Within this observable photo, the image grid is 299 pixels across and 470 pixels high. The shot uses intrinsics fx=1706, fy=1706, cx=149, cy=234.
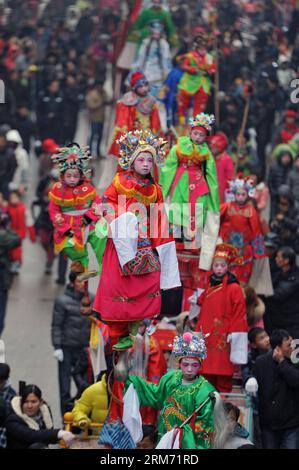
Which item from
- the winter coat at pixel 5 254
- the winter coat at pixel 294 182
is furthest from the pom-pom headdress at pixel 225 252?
the winter coat at pixel 294 182

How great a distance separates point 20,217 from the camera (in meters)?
22.1

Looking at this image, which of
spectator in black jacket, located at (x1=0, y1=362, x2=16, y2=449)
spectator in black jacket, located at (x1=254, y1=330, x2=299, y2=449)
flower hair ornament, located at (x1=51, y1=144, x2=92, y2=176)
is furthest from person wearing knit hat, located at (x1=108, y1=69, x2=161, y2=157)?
spectator in black jacket, located at (x1=0, y1=362, x2=16, y2=449)

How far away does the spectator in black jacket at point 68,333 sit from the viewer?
56.2 ft

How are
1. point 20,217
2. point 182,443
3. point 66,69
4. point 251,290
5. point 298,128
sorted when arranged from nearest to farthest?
point 182,443
point 251,290
point 20,217
point 298,128
point 66,69

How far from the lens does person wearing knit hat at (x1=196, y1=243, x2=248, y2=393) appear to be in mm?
15914

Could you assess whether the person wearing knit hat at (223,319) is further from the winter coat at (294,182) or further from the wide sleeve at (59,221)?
the winter coat at (294,182)

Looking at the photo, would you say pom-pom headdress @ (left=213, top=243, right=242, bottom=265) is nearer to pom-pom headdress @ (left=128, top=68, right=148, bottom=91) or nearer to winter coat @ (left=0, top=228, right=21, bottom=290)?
winter coat @ (left=0, top=228, right=21, bottom=290)

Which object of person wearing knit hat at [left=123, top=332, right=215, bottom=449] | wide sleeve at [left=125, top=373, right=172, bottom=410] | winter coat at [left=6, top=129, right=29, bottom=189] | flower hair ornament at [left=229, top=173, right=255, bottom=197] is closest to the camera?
person wearing knit hat at [left=123, top=332, right=215, bottom=449]

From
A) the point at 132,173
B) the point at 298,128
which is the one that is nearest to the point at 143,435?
the point at 132,173

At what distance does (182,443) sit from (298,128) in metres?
12.9

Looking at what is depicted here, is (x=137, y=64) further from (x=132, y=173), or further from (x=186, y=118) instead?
(x=132, y=173)

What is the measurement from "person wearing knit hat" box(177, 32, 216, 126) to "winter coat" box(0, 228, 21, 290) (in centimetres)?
464

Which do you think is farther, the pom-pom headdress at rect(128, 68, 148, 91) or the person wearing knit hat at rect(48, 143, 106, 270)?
the pom-pom headdress at rect(128, 68, 148, 91)

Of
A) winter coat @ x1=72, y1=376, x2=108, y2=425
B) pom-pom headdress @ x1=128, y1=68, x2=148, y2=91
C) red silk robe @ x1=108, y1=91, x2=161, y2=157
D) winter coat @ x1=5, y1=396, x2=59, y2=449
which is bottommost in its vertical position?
winter coat @ x1=5, y1=396, x2=59, y2=449
